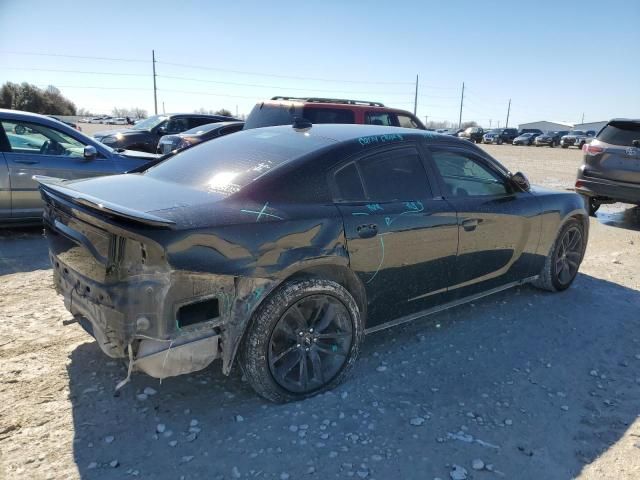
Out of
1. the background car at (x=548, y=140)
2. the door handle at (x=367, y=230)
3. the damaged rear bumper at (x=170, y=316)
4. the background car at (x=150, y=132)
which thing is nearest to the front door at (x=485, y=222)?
the door handle at (x=367, y=230)

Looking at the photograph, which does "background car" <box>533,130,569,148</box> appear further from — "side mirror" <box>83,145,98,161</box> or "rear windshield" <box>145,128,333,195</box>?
"rear windshield" <box>145,128,333,195</box>

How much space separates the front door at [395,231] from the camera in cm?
321

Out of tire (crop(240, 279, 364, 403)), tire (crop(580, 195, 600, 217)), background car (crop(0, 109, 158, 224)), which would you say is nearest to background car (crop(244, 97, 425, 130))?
background car (crop(0, 109, 158, 224))

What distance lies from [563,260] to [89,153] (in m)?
5.65

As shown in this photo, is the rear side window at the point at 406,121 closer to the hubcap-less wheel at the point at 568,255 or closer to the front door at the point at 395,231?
the hubcap-less wheel at the point at 568,255

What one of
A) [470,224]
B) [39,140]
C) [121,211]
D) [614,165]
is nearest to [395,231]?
[470,224]

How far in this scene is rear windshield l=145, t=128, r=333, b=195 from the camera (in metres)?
3.09

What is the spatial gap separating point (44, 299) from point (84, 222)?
200 centimetres

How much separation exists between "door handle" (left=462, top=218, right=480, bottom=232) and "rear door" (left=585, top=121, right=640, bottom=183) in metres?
5.78

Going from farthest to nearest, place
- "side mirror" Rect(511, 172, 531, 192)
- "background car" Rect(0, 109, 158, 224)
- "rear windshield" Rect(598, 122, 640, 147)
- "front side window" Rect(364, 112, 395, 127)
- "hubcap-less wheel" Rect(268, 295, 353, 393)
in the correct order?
"front side window" Rect(364, 112, 395, 127) → "rear windshield" Rect(598, 122, 640, 147) → "background car" Rect(0, 109, 158, 224) → "side mirror" Rect(511, 172, 531, 192) → "hubcap-less wheel" Rect(268, 295, 353, 393)

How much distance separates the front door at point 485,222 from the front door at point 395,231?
17cm

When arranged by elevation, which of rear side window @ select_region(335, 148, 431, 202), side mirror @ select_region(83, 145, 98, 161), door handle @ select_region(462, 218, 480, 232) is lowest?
door handle @ select_region(462, 218, 480, 232)

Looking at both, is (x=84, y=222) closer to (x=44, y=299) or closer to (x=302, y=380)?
(x=302, y=380)

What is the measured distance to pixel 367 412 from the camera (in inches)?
117
